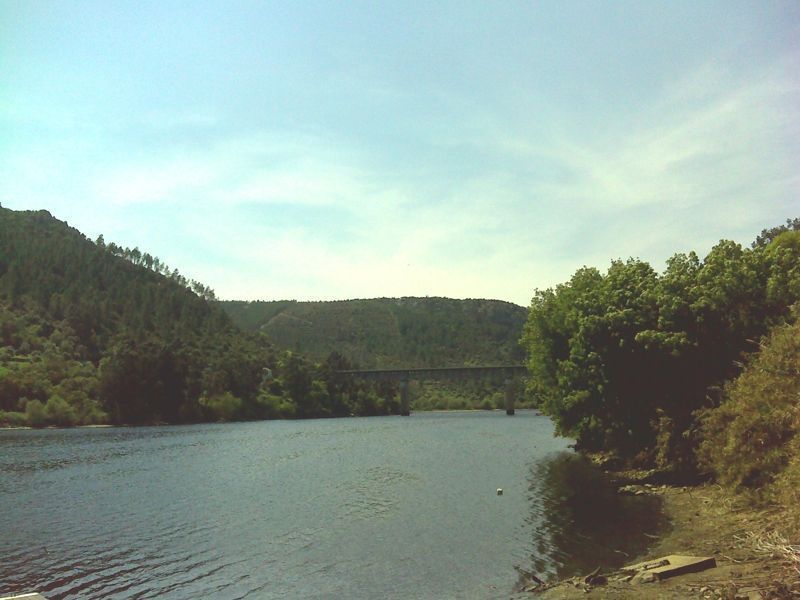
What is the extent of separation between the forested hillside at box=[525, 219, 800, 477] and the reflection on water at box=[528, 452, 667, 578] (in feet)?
17.3

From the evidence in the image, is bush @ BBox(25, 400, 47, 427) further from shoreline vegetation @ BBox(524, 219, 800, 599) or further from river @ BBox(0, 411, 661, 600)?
shoreline vegetation @ BBox(524, 219, 800, 599)

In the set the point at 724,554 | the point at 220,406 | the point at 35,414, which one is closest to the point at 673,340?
the point at 724,554

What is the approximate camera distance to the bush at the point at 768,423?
28.5 meters

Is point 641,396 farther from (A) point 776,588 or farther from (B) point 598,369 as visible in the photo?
(A) point 776,588

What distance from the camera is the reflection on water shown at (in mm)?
31531

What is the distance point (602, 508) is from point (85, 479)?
49.5 meters

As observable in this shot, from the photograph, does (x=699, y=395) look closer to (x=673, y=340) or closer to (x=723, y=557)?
(x=673, y=340)

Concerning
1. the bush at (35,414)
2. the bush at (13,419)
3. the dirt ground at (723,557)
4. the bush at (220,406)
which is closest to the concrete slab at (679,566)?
the dirt ground at (723,557)

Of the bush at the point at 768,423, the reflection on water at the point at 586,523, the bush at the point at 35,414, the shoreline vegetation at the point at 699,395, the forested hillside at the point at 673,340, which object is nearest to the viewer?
the shoreline vegetation at the point at 699,395

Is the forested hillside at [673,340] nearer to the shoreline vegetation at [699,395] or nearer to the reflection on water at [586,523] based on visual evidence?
the shoreline vegetation at [699,395]

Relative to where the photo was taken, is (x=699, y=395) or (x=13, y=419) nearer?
(x=699, y=395)

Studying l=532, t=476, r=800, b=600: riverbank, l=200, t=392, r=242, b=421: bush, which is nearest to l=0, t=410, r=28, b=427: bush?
l=200, t=392, r=242, b=421: bush

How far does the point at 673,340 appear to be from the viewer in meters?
47.3

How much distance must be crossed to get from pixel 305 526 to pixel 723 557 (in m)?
25.1
